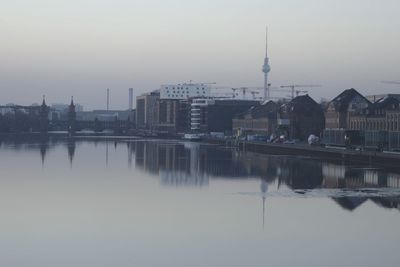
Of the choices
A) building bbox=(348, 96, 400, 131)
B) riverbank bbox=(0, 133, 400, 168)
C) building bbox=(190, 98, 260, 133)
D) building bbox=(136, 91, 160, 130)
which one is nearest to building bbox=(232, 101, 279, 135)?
riverbank bbox=(0, 133, 400, 168)

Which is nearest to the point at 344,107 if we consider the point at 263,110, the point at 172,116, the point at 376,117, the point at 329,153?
the point at 376,117

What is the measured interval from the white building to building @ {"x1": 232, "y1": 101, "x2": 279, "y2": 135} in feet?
154

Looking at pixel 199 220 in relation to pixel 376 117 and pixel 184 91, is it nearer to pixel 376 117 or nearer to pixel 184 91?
pixel 376 117

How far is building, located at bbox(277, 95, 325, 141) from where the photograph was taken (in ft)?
212

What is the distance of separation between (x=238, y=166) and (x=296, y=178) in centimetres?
843

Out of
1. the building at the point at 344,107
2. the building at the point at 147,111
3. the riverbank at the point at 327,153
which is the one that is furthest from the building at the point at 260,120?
the building at the point at 147,111

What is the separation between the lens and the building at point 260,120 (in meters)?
74.6

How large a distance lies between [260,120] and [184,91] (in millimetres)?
61552

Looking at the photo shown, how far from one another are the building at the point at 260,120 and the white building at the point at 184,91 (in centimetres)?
4691

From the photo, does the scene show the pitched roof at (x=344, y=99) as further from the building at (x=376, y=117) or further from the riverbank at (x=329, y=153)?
the riverbank at (x=329, y=153)

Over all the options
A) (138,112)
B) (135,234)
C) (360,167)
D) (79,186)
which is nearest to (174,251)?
(135,234)

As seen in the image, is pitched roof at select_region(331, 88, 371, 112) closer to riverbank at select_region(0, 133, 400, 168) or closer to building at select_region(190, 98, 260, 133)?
riverbank at select_region(0, 133, 400, 168)

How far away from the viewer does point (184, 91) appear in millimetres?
139000

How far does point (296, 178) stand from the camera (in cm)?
2966
